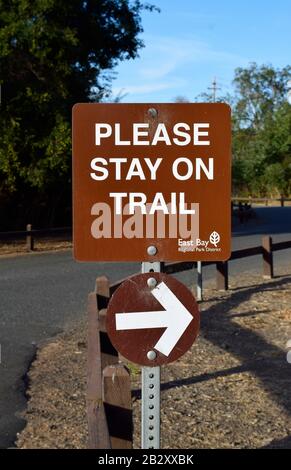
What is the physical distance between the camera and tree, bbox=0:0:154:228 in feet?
69.3

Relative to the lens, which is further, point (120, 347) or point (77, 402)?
point (77, 402)

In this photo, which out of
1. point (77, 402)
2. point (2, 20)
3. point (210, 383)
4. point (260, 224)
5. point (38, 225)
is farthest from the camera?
point (260, 224)

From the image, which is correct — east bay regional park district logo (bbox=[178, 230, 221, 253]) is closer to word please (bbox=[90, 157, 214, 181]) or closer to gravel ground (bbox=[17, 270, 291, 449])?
word please (bbox=[90, 157, 214, 181])

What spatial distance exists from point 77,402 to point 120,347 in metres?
2.91

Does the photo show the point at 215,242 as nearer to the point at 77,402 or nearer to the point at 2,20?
the point at 77,402

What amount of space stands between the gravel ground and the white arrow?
189cm

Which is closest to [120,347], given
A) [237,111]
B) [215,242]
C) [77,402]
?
[215,242]

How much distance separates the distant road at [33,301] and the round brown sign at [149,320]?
2.12 m

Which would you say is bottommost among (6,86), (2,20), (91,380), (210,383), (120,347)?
(210,383)

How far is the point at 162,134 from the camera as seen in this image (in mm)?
3451

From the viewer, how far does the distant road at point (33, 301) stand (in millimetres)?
6576

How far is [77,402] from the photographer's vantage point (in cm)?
614

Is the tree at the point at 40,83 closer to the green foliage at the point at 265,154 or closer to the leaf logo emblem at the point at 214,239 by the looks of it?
the leaf logo emblem at the point at 214,239

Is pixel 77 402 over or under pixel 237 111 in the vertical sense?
under
